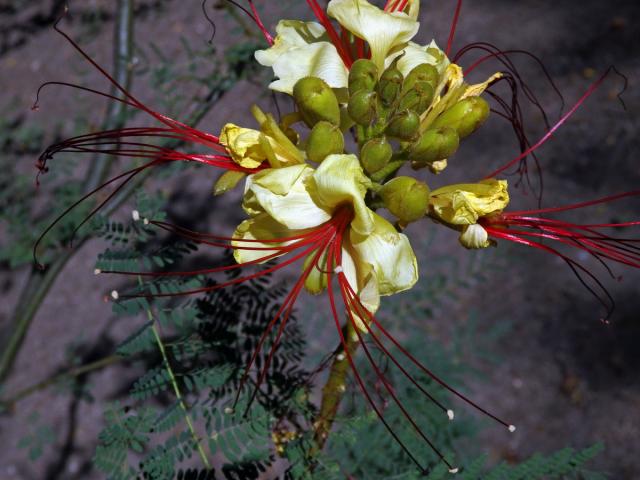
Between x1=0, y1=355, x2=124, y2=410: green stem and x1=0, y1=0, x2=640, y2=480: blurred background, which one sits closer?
x1=0, y1=355, x2=124, y2=410: green stem

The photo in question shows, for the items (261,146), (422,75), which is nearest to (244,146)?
(261,146)

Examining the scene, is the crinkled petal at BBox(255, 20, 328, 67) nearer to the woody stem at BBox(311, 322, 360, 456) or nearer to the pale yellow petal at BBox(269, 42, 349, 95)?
the pale yellow petal at BBox(269, 42, 349, 95)

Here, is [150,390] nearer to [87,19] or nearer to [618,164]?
[618,164]

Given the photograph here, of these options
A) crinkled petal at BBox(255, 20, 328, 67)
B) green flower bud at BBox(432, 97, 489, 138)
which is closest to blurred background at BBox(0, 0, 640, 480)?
crinkled petal at BBox(255, 20, 328, 67)

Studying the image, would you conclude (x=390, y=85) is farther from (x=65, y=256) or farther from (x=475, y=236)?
(x=65, y=256)

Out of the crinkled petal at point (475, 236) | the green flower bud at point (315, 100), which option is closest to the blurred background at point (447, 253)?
the green flower bud at point (315, 100)

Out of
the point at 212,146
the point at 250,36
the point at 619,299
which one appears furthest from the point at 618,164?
the point at 212,146
